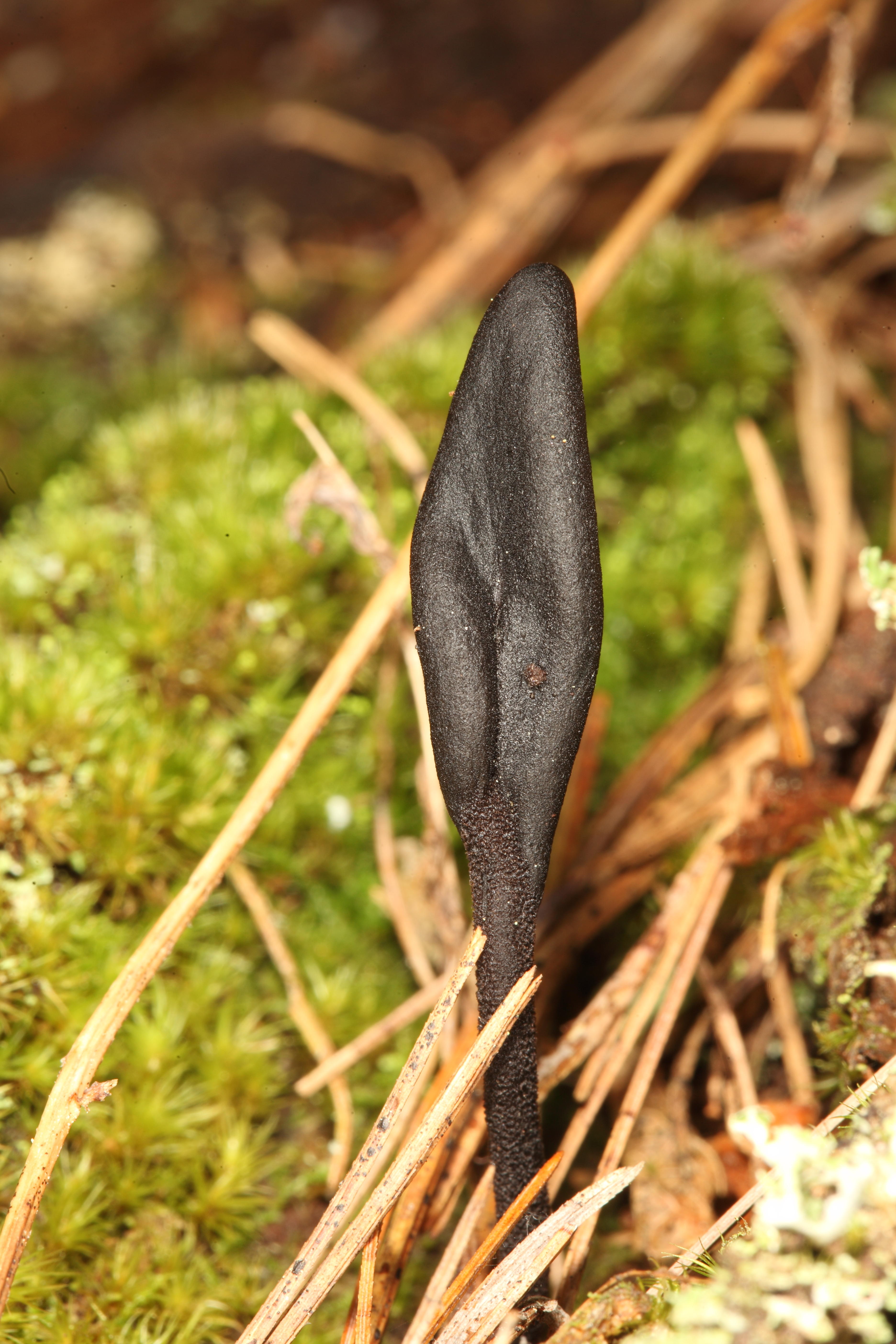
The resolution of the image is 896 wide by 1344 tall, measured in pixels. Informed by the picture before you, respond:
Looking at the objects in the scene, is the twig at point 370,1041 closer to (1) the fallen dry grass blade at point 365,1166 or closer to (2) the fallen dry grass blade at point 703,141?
(1) the fallen dry grass blade at point 365,1166

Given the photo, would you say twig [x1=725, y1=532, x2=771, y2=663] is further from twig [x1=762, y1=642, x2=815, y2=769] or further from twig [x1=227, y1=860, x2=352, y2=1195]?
twig [x1=227, y1=860, x2=352, y2=1195]

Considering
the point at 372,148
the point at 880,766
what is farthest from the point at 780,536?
the point at 372,148

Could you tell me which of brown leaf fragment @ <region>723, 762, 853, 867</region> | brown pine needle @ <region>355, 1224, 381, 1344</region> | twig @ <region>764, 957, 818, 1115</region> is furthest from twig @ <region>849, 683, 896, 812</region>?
brown pine needle @ <region>355, 1224, 381, 1344</region>

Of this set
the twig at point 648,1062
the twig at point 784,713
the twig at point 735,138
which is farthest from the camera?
the twig at point 735,138

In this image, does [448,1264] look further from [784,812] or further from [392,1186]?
[784,812]

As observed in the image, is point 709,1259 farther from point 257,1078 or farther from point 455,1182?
point 257,1078

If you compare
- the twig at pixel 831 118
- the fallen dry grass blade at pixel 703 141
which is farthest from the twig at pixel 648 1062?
the twig at pixel 831 118
